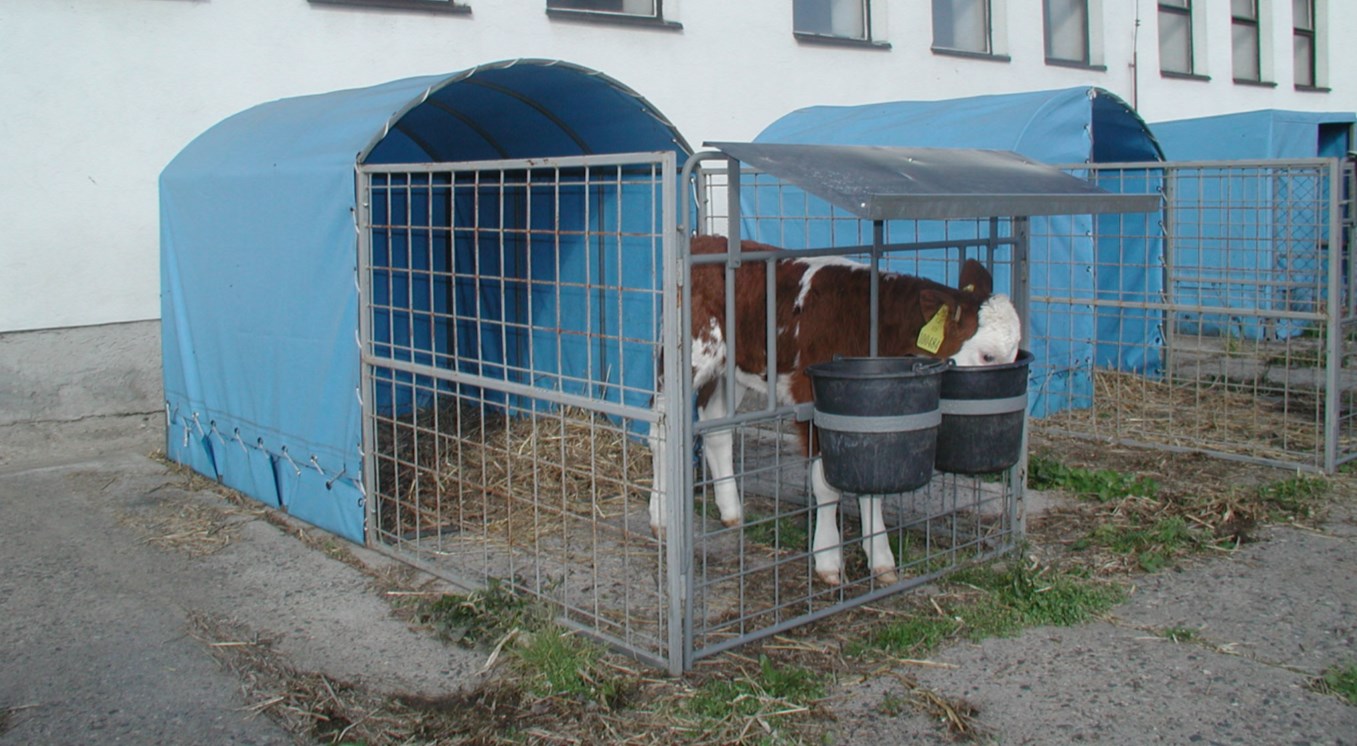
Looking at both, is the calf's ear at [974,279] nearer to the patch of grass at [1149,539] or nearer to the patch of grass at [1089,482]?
the patch of grass at [1149,539]

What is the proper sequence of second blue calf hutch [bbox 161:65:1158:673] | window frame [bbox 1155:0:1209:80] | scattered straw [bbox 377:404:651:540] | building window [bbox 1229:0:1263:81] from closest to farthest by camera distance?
second blue calf hutch [bbox 161:65:1158:673] < scattered straw [bbox 377:404:651:540] < window frame [bbox 1155:0:1209:80] < building window [bbox 1229:0:1263:81]

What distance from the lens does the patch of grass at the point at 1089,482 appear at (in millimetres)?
7402

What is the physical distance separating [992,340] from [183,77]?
585cm

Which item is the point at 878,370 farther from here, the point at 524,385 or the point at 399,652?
the point at 399,652

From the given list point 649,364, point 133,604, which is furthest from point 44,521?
point 649,364

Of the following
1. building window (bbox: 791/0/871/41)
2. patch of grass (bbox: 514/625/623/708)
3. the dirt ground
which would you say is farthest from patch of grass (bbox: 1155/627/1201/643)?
building window (bbox: 791/0/871/41)

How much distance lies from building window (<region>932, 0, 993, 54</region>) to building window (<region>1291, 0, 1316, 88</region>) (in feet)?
25.2

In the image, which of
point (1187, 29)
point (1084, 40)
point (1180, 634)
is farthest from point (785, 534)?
point (1187, 29)

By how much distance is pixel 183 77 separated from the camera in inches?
339

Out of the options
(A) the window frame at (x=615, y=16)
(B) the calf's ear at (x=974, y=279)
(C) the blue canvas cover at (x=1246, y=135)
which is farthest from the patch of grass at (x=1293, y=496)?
(C) the blue canvas cover at (x=1246, y=135)

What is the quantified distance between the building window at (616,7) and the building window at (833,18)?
1.63 metres

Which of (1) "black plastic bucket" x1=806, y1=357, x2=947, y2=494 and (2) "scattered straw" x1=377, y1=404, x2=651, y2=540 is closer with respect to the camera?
(1) "black plastic bucket" x1=806, y1=357, x2=947, y2=494

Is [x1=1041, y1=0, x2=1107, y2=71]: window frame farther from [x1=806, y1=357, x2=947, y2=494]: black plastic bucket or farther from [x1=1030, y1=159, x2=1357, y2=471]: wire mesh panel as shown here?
[x1=806, y1=357, x2=947, y2=494]: black plastic bucket

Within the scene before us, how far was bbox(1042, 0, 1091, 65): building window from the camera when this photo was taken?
15.3m
